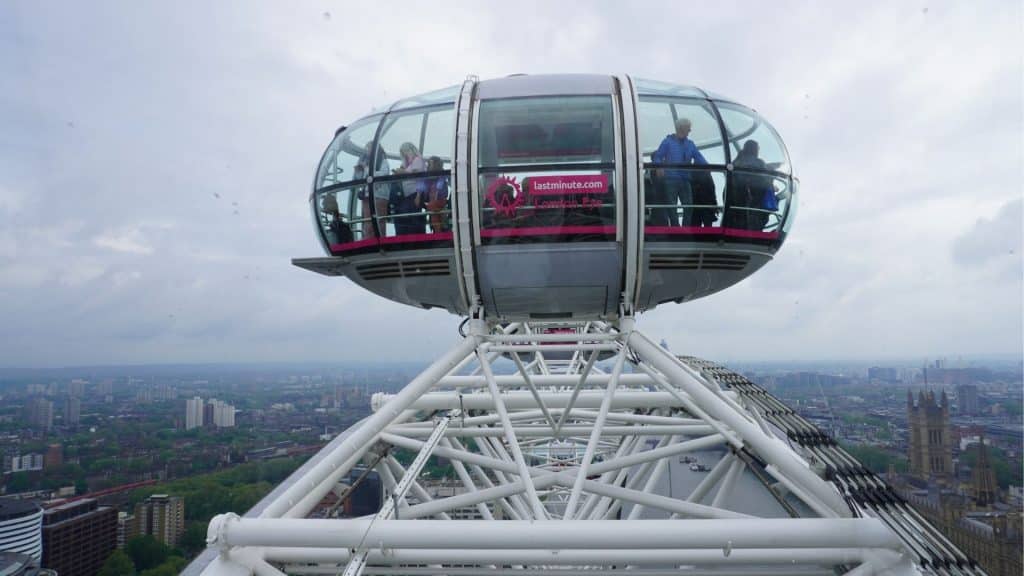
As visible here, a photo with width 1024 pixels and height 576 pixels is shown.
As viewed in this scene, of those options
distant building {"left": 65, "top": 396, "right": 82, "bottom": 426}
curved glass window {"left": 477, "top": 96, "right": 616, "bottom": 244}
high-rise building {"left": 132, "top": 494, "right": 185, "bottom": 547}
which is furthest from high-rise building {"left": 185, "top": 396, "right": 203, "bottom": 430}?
curved glass window {"left": 477, "top": 96, "right": 616, "bottom": 244}

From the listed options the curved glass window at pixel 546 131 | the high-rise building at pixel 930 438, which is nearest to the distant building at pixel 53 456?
the curved glass window at pixel 546 131

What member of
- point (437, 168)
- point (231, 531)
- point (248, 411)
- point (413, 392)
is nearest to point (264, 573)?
point (231, 531)

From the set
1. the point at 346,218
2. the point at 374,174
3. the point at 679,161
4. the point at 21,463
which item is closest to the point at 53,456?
the point at 21,463

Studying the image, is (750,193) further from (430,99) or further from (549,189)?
(430,99)

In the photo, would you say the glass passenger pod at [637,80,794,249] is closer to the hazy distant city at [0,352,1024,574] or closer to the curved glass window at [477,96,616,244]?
the curved glass window at [477,96,616,244]

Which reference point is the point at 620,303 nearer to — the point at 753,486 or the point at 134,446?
the point at 753,486

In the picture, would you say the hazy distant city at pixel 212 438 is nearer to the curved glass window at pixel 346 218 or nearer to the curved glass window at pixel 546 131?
the curved glass window at pixel 346 218
